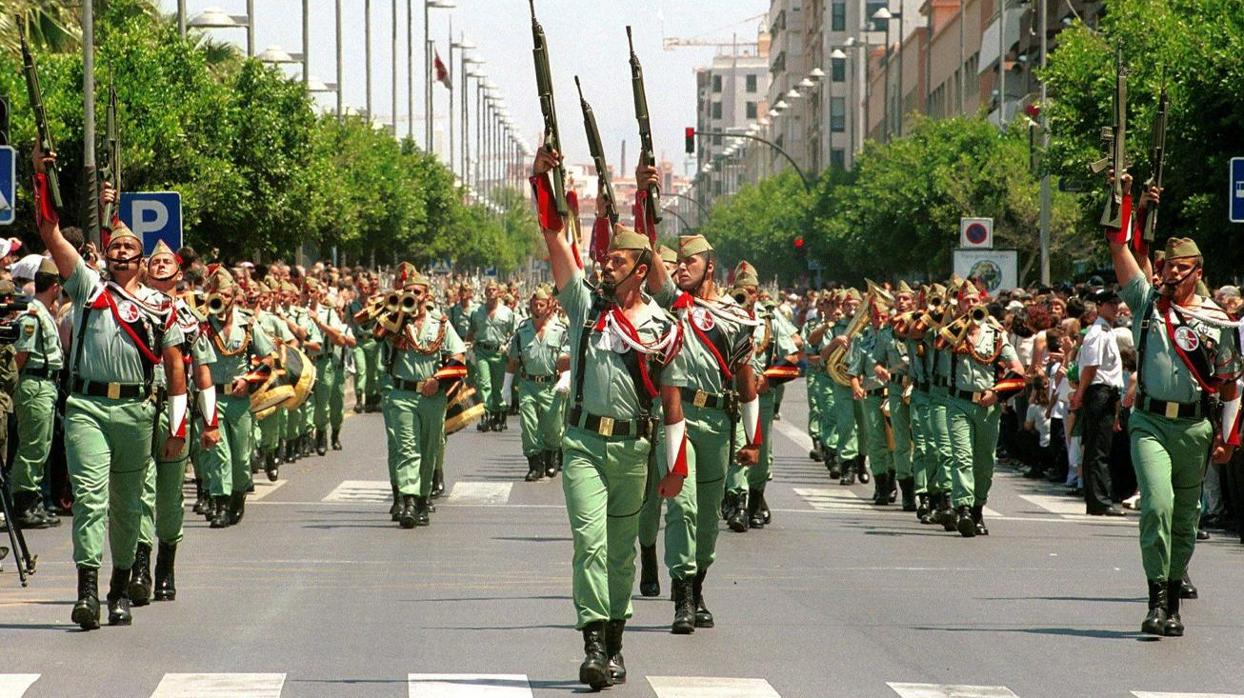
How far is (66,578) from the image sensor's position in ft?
47.1

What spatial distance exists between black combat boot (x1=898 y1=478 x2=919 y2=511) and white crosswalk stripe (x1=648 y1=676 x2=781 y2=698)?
10779 millimetres

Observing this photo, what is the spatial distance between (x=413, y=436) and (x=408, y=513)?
0.71 m

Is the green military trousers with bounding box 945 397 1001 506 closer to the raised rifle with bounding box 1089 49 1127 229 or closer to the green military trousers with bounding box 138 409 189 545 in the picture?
the raised rifle with bounding box 1089 49 1127 229

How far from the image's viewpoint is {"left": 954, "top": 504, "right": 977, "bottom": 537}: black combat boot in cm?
1822

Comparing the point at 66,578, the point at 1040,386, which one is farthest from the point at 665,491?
the point at 1040,386

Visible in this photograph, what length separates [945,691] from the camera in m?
10.1

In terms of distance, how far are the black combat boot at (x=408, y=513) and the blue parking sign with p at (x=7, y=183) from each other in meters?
3.57

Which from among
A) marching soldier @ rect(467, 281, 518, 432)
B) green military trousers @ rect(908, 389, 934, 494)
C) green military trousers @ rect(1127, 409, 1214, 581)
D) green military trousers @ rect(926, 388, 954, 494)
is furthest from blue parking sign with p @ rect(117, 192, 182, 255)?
green military trousers @ rect(1127, 409, 1214, 581)

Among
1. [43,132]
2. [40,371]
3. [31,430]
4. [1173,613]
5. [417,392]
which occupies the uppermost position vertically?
[43,132]

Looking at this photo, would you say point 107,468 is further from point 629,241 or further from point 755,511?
point 755,511

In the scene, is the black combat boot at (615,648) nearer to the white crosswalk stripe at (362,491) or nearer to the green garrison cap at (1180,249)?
the green garrison cap at (1180,249)

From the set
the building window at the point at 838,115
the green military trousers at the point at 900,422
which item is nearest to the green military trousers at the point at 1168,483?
the green military trousers at the point at 900,422

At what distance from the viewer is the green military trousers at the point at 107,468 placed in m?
11.8

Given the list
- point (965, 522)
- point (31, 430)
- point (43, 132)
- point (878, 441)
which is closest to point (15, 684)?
point (43, 132)
